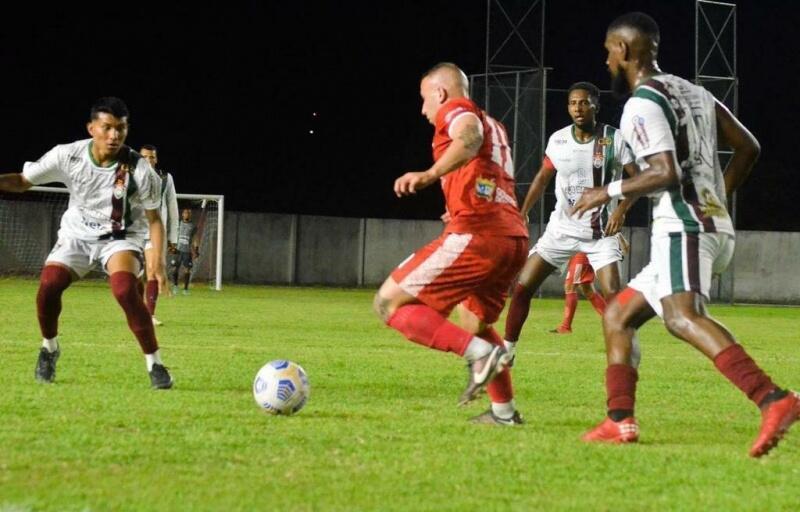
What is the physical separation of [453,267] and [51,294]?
11.6 feet

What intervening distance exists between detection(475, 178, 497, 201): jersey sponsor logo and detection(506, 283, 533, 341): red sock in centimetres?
379

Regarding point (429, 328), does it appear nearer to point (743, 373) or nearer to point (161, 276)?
point (743, 373)

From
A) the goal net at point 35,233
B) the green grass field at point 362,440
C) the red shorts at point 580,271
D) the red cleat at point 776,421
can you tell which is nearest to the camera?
the green grass field at point 362,440

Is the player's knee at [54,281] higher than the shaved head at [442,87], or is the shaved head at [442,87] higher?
the shaved head at [442,87]

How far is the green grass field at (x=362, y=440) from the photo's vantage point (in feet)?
17.5

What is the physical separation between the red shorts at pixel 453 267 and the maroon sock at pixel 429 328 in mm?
80

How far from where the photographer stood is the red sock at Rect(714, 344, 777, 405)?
21.4 ft

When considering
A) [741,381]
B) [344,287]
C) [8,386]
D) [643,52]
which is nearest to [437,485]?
[741,381]

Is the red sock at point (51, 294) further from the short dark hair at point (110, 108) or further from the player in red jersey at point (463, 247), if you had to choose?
the player in red jersey at point (463, 247)

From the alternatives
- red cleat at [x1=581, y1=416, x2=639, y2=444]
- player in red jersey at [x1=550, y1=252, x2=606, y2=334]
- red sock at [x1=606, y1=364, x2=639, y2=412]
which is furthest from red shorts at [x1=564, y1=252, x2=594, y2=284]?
red cleat at [x1=581, y1=416, x2=639, y2=444]

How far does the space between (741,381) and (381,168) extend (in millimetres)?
43779

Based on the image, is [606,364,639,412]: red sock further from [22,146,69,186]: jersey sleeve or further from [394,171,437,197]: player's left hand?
[22,146,69,186]: jersey sleeve

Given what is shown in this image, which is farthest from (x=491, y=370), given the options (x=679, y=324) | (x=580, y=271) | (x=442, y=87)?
(x=580, y=271)

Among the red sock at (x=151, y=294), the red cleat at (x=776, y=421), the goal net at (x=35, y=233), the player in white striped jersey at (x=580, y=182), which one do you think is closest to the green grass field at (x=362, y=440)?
the red cleat at (x=776, y=421)
